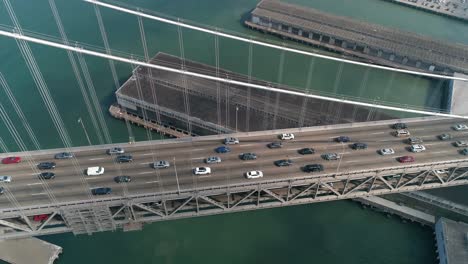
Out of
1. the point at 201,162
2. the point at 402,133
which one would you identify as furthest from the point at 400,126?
the point at 201,162

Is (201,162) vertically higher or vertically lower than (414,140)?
lower

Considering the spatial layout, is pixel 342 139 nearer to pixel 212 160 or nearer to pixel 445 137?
pixel 445 137

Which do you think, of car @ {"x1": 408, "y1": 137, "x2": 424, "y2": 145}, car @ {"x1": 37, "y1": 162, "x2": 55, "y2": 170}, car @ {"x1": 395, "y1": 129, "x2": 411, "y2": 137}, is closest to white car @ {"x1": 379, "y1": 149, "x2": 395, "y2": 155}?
car @ {"x1": 408, "y1": 137, "x2": 424, "y2": 145}

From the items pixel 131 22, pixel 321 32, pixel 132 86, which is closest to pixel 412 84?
pixel 321 32

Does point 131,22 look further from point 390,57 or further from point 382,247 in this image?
point 382,247

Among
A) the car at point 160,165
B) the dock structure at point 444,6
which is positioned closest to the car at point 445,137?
the car at point 160,165

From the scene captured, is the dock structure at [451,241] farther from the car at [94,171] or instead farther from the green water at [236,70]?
the car at [94,171]

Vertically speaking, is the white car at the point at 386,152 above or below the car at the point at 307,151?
above
